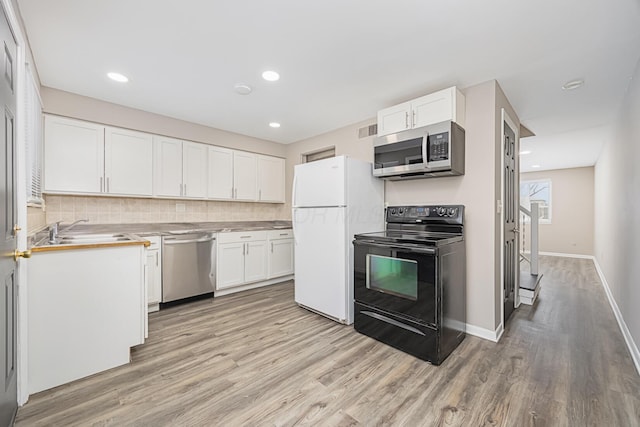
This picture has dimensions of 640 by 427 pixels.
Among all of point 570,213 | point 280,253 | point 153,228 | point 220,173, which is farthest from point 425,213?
point 570,213

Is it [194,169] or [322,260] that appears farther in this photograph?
[194,169]

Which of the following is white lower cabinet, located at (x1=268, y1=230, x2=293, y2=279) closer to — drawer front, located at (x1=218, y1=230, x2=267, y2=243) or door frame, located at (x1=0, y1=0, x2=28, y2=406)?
drawer front, located at (x1=218, y1=230, x2=267, y2=243)

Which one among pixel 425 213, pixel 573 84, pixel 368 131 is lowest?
pixel 425 213

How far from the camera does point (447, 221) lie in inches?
106

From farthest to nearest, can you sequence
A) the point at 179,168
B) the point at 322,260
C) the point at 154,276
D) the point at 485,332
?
1. the point at 179,168
2. the point at 154,276
3. the point at 322,260
4. the point at 485,332

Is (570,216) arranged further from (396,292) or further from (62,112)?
(62,112)

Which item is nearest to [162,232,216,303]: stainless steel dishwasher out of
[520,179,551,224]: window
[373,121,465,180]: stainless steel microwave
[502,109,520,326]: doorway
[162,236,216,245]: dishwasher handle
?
[162,236,216,245]: dishwasher handle

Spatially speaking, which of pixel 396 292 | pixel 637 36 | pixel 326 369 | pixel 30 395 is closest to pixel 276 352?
pixel 326 369

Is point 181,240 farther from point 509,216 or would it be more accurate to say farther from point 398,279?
point 509,216

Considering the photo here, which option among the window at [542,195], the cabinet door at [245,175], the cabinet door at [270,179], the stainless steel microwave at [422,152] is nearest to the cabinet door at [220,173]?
the cabinet door at [245,175]

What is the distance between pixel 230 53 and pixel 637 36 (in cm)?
294

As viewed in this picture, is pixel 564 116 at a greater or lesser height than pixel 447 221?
greater

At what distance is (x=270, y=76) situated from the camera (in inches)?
102

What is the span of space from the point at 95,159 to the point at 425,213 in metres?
→ 3.74
